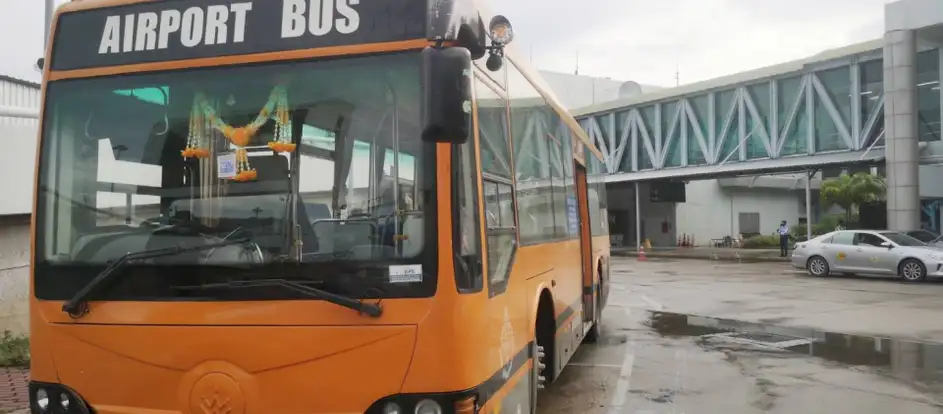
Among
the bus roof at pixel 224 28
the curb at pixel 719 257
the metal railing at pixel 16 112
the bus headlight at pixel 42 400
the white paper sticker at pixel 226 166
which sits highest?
the metal railing at pixel 16 112

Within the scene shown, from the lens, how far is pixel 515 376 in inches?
175

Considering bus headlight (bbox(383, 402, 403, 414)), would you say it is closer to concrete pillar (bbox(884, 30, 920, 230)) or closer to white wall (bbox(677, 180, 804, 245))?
concrete pillar (bbox(884, 30, 920, 230))

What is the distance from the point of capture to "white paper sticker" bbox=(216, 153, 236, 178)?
3.70m

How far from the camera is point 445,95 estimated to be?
3.28 m

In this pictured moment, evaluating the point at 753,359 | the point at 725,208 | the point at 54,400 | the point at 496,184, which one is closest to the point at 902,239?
the point at 753,359

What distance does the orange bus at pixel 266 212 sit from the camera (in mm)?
3441

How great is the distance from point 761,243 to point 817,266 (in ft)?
74.7

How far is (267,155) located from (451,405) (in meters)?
1.53

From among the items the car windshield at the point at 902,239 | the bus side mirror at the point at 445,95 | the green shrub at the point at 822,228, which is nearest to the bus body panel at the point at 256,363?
the bus side mirror at the point at 445,95

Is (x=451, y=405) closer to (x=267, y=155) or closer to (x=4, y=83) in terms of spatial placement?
(x=267, y=155)

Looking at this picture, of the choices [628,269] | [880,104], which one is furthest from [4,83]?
[880,104]

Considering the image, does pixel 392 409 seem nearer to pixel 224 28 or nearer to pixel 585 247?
pixel 224 28

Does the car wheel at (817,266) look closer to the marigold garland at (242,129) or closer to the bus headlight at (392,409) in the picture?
the bus headlight at (392,409)

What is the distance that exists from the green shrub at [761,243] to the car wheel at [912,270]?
23677 millimetres
